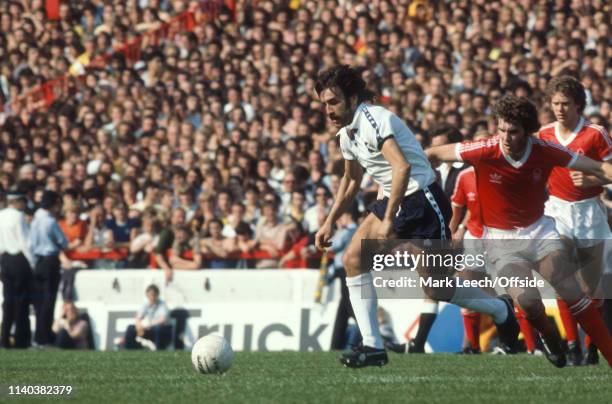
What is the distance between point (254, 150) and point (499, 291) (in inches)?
279

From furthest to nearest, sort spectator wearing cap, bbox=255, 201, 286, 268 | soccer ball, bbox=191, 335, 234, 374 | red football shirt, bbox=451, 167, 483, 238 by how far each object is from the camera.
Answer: spectator wearing cap, bbox=255, 201, 286, 268
red football shirt, bbox=451, 167, 483, 238
soccer ball, bbox=191, 335, 234, 374

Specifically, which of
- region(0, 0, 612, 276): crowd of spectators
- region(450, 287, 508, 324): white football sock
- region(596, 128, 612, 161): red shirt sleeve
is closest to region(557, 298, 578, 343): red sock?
region(450, 287, 508, 324): white football sock

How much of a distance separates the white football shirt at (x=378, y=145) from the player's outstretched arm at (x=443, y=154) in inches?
5.9

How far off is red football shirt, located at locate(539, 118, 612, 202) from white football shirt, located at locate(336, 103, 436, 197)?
1343 mm

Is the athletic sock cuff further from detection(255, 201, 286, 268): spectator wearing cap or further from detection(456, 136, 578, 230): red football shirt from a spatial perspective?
detection(255, 201, 286, 268): spectator wearing cap

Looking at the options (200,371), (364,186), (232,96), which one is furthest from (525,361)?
(232,96)

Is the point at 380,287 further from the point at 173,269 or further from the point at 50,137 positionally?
the point at 50,137

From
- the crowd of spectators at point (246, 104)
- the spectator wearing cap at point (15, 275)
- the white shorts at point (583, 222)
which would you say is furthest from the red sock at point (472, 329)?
the spectator wearing cap at point (15, 275)

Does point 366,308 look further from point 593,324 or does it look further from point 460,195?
point 460,195

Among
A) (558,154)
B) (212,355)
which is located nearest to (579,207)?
(558,154)

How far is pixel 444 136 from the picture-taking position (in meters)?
13.1

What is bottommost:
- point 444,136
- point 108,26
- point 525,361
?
point 525,361

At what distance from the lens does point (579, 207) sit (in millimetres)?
11188

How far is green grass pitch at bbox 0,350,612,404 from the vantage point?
7844 millimetres
